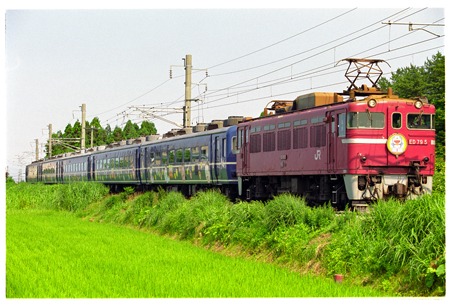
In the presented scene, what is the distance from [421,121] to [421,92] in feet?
151

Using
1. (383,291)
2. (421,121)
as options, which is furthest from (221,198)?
(383,291)

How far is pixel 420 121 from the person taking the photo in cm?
1731

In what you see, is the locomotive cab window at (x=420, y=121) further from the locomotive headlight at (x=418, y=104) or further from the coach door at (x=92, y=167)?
the coach door at (x=92, y=167)

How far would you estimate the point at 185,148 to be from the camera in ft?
94.1

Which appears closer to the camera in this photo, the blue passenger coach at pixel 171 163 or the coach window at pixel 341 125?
the coach window at pixel 341 125

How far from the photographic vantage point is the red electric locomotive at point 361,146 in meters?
16.7

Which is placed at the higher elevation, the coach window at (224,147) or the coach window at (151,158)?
the coach window at (224,147)

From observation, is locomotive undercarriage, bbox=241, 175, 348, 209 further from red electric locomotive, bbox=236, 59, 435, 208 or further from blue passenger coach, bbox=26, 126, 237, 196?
blue passenger coach, bbox=26, 126, 237, 196

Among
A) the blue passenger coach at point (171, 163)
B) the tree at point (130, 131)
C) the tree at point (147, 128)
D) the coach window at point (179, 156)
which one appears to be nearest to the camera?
the blue passenger coach at point (171, 163)

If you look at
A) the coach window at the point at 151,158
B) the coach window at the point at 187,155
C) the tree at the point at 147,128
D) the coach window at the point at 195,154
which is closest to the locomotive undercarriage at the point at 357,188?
the coach window at the point at 195,154

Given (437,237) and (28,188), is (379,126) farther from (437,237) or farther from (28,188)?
(28,188)

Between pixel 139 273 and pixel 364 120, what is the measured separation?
8.34 m

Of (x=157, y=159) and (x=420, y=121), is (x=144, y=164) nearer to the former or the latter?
(x=157, y=159)

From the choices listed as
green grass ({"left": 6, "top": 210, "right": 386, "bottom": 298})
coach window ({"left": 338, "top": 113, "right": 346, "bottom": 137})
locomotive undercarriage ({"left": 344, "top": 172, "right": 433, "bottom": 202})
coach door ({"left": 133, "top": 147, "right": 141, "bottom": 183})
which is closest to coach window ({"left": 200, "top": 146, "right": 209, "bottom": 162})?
coach door ({"left": 133, "top": 147, "right": 141, "bottom": 183})
